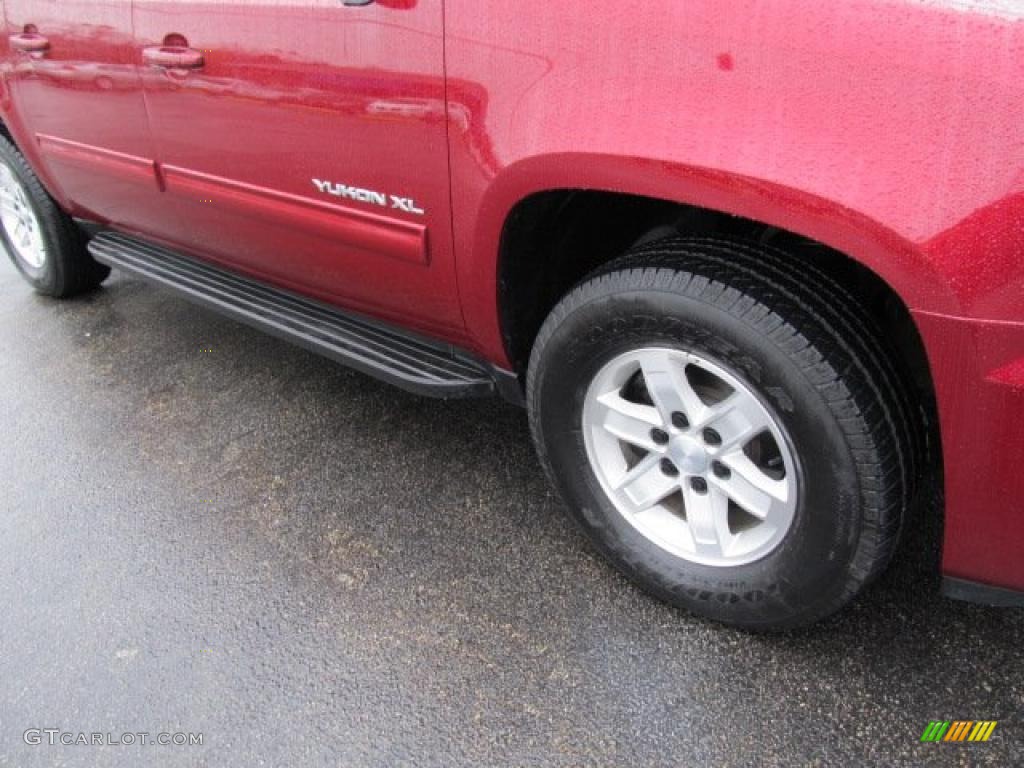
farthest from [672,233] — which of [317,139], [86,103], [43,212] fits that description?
[43,212]

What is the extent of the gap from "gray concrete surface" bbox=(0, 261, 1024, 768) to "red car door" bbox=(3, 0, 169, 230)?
2.72 ft

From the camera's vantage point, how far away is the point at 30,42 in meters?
2.89

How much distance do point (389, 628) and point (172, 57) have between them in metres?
1.63

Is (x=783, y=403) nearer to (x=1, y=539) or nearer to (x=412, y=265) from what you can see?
(x=412, y=265)

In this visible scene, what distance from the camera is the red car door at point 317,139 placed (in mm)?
1856

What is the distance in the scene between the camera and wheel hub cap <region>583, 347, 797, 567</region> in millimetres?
1720

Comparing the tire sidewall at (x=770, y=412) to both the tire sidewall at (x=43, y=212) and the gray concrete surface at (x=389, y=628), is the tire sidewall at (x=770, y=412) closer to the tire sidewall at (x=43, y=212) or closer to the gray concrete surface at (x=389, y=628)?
the gray concrete surface at (x=389, y=628)

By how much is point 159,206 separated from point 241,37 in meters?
0.87

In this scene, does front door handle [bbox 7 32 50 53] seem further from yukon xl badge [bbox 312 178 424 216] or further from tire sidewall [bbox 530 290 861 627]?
tire sidewall [bbox 530 290 861 627]

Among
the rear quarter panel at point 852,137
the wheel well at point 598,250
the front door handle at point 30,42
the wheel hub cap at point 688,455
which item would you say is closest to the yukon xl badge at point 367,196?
the wheel well at point 598,250

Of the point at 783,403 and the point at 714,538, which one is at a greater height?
the point at 783,403

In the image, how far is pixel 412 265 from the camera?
2086mm

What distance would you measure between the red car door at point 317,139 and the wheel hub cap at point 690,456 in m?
0.49

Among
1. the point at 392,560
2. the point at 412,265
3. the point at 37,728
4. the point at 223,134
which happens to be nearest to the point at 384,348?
the point at 412,265
